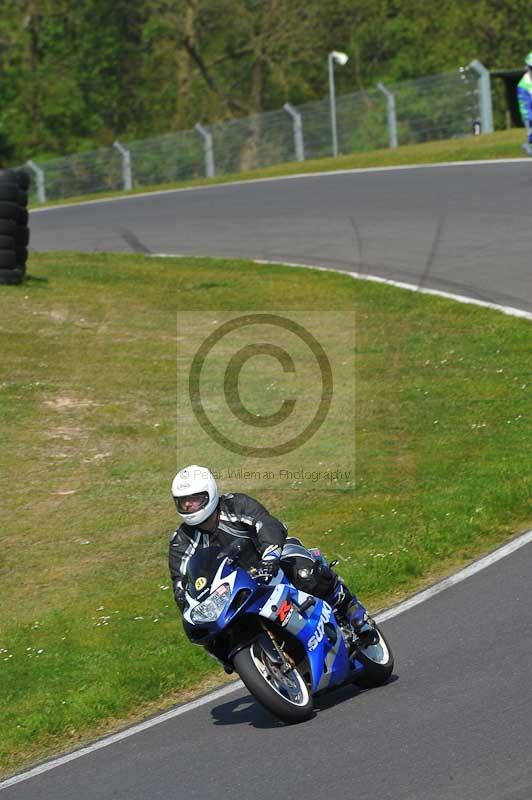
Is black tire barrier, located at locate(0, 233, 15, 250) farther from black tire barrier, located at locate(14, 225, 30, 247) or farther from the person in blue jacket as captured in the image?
the person in blue jacket

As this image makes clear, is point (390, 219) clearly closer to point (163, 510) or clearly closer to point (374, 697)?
point (163, 510)

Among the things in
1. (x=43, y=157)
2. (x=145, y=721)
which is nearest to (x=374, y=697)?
(x=145, y=721)

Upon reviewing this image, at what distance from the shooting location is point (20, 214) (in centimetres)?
2022

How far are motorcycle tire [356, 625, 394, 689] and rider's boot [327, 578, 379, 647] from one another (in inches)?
1.8

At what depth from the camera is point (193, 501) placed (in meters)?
7.81

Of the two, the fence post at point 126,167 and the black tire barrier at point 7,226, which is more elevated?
the fence post at point 126,167

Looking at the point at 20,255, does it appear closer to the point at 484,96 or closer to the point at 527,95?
the point at 527,95

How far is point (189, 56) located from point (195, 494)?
56673 millimetres

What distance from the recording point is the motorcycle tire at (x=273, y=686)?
7.51 m

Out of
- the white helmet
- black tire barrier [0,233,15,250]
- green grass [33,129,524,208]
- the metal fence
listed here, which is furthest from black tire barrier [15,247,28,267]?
the metal fence

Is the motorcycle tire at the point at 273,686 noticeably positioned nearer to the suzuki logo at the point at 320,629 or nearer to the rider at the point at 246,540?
the suzuki logo at the point at 320,629

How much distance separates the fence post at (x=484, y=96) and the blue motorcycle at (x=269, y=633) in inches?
1176

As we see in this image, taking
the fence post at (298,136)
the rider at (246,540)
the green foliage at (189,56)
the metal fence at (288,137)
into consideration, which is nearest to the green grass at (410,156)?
the metal fence at (288,137)

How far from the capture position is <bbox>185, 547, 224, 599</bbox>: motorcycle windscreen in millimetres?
7648
